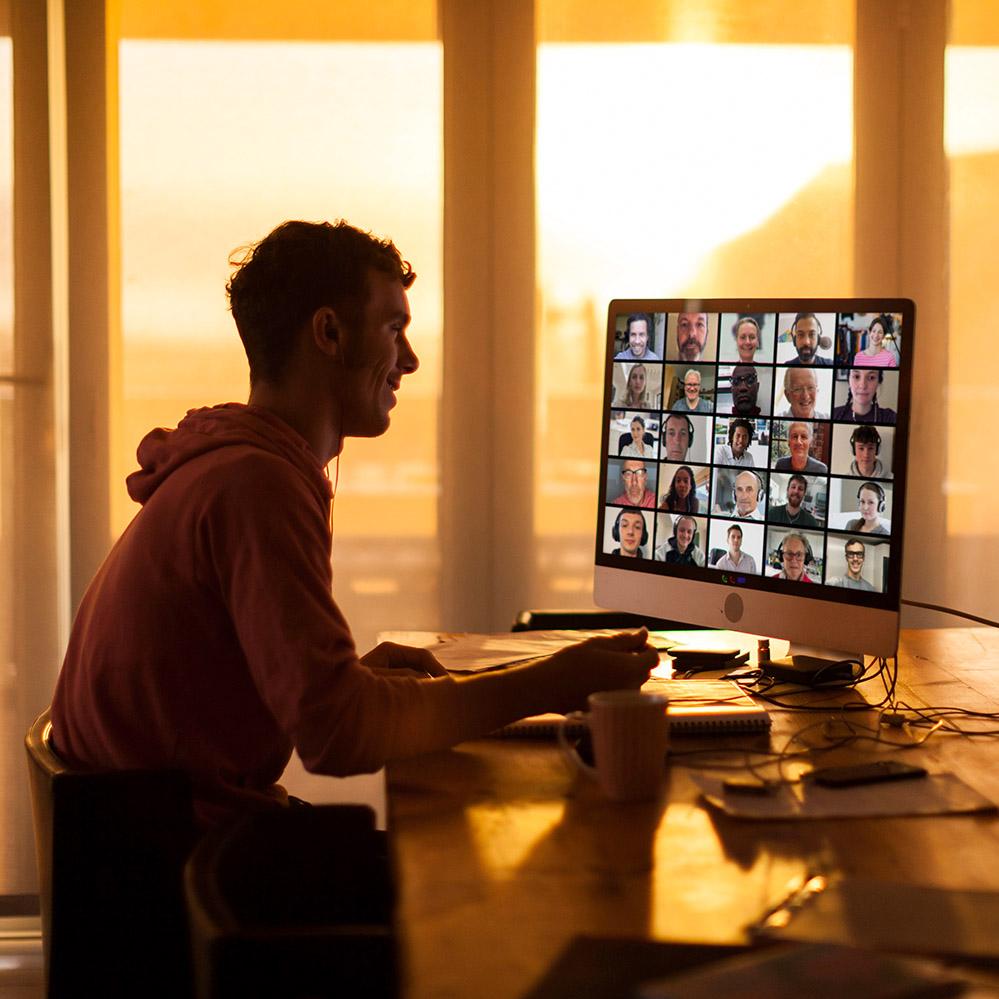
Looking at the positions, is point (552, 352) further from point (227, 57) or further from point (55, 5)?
point (55, 5)

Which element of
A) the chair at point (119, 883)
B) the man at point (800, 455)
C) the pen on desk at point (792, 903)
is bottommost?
the chair at point (119, 883)

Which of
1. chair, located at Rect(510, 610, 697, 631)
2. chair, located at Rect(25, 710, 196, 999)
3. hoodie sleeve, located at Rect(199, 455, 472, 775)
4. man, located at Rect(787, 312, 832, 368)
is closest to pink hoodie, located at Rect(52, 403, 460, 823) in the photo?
hoodie sleeve, located at Rect(199, 455, 472, 775)

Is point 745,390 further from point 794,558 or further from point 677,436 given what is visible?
point 794,558

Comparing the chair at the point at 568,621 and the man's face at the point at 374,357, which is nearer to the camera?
the man's face at the point at 374,357

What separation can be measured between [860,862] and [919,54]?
262cm

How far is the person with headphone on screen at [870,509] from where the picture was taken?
62.5 inches

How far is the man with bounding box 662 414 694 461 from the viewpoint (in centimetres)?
182

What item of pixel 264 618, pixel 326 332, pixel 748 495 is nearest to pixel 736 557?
pixel 748 495

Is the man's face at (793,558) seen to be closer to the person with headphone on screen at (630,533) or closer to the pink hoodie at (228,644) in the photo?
the person with headphone on screen at (630,533)

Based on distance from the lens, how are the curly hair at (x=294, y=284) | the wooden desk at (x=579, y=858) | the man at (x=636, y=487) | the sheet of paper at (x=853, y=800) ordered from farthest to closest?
the man at (x=636, y=487)
the curly hair at (x=294, y=284)
the sheet of paper at (x=853, y=800)
the wooden desk at (x=579, y=858)

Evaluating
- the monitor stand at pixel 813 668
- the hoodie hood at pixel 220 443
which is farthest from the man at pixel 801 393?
the hoodie hood at pixel 220 443

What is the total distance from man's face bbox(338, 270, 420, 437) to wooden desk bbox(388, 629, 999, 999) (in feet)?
1.61

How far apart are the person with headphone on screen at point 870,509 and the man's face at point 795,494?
8 centimetres

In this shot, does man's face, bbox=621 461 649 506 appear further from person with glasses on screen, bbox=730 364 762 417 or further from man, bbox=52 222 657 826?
man, bbox=52 222 657 826
